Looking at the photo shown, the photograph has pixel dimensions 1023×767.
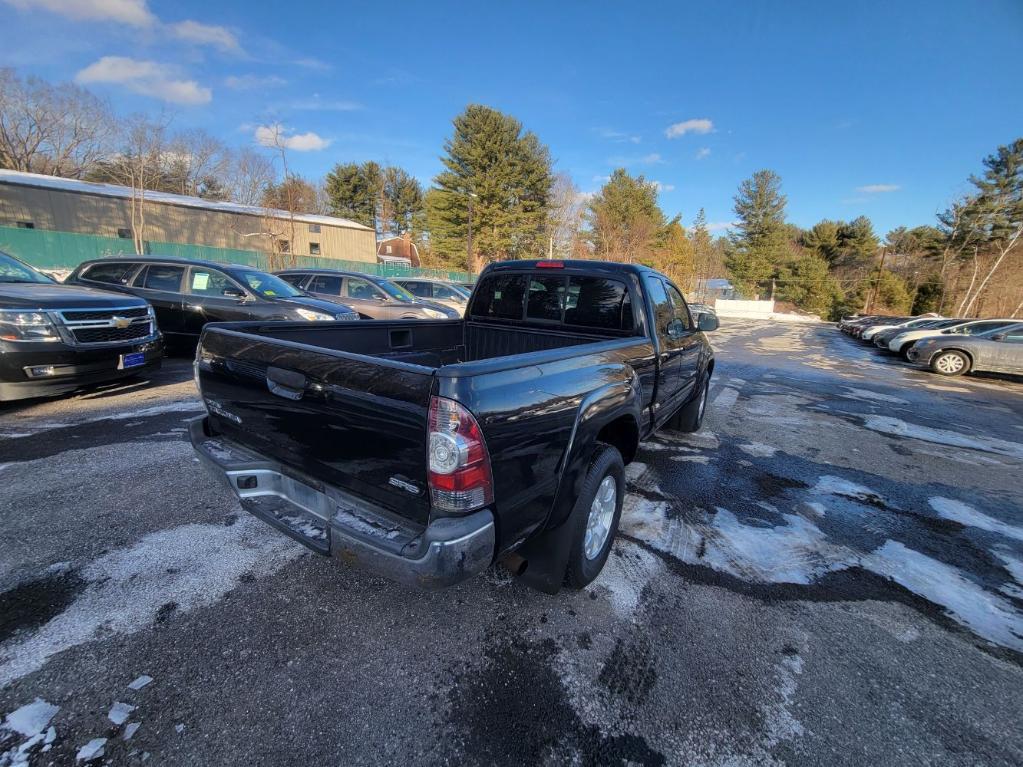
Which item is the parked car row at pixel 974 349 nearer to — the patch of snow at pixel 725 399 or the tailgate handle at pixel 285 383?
the patch of snow at pixel 725 399

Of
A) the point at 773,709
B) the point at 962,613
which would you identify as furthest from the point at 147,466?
the point at 962,613

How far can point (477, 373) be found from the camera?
1676 millimetres

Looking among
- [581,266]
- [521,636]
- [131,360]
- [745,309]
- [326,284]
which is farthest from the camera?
[745,309]

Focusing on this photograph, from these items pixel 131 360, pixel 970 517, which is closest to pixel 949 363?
pixel 970 517

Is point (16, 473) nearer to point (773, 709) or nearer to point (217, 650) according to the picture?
point (217, 650)

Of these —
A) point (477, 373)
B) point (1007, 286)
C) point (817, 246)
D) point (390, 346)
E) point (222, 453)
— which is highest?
point (817, 246)

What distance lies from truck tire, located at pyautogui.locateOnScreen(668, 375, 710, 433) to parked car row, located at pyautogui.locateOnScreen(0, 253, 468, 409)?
429cm

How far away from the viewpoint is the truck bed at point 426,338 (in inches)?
121

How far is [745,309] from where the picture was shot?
46969 millimetres

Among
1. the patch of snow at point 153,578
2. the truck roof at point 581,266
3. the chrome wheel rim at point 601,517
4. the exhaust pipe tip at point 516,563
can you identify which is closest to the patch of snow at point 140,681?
the patch of snow at point 153,578

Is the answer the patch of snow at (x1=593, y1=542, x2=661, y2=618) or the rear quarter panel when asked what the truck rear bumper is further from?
the patch of snow at (x1=593, y1=542, x2=661, y2=618)

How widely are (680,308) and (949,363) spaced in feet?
42.7

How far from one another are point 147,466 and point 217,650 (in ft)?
8.27

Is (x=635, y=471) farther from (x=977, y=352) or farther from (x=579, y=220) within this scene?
(x=579, y=220)
